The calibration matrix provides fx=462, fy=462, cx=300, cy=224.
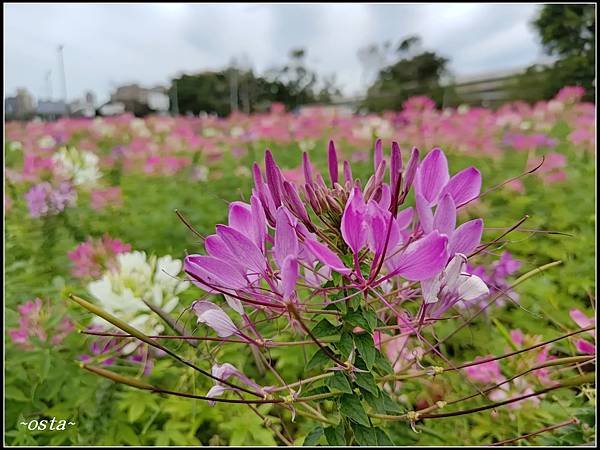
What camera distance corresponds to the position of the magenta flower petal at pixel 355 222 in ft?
1.35

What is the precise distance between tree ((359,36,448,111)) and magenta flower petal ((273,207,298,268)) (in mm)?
8941

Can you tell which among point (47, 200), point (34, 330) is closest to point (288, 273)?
point (34, 330)

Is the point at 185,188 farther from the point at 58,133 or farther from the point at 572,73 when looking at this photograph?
the point at 572,73

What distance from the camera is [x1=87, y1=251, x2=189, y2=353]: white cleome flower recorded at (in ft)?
2.62

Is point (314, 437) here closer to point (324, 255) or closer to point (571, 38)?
point (324, 255)

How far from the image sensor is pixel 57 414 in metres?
0.86

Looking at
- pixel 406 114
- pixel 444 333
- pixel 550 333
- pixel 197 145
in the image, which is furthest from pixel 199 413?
pixel 406 114

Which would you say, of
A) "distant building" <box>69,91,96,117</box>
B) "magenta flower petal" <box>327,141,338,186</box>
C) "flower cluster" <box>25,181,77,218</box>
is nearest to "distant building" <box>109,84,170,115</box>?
"distant building" <box>69,91,96,117</box>

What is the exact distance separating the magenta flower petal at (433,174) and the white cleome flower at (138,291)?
46 cm

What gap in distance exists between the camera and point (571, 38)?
269 cm

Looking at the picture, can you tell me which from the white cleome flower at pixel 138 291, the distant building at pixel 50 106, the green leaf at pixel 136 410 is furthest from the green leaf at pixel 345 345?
the distant building at pixel 50 106

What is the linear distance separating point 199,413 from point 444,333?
60cm

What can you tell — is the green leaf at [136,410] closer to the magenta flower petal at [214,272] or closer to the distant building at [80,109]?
the magenta flower petal at [214,272]

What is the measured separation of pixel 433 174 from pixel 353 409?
0.25 m
